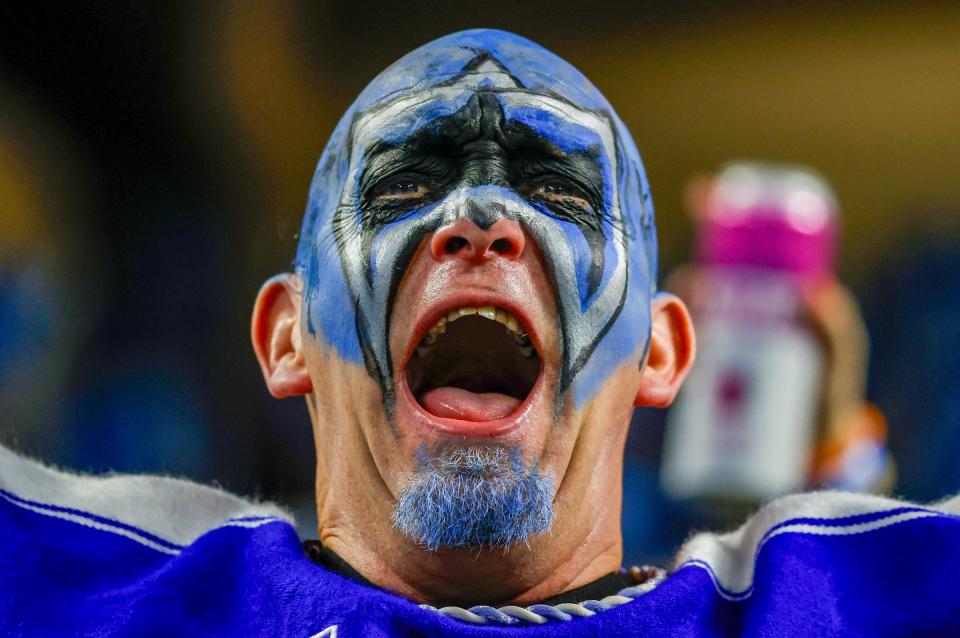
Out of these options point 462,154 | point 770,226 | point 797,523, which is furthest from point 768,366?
point 462,154

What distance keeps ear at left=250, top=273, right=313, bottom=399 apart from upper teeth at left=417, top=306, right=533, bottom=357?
0.59 ft

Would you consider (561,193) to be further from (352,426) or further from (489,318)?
(352,426)

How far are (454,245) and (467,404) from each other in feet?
0.53

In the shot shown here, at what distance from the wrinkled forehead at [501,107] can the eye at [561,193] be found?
41 mm

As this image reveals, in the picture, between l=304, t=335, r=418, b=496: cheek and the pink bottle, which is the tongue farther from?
the pink bottle

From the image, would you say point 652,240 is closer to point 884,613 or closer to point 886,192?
point 884,613

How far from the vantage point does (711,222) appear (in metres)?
3.23

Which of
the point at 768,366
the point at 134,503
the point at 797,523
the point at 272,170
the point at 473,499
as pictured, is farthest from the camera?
the point at 272,170

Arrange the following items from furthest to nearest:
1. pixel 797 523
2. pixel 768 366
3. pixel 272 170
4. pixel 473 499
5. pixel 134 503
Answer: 1. pixel 272 170
2. pixel 768 366
3. pixel 134 503
4. pixel 797 523
5. pixel 473 499

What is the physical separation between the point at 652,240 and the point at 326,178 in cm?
39

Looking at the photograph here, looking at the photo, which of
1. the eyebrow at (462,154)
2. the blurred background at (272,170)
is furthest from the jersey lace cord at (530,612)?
the blurred background at (272,170)

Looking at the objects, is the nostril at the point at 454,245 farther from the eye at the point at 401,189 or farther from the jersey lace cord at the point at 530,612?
the jersey lace cord at the point at 530,612

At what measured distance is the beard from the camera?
1.19m

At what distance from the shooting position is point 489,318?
1.24 m
